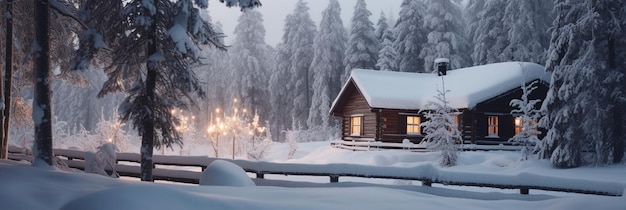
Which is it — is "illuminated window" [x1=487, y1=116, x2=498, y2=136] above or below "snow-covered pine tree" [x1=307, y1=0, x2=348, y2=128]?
below

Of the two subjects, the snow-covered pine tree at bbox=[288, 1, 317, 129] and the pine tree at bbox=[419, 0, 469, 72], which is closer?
the pine tree at bbox=[419, 0, 469, 72]

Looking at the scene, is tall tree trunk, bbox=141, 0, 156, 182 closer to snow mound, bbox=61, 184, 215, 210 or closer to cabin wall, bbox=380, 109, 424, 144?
snow mound, bbox=61, 184, 215, 210

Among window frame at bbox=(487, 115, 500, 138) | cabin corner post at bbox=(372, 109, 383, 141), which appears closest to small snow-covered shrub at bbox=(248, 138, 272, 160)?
cabin corner post at bbox=(372, 109, 383, 141)

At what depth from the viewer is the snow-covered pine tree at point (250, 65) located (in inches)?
2135

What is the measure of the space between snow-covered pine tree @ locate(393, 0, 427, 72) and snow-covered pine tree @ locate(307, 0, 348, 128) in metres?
6.47

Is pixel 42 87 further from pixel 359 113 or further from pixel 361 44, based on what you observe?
pixel 361 44

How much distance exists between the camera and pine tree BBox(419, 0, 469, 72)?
46.0 metres

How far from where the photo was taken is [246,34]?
184ft

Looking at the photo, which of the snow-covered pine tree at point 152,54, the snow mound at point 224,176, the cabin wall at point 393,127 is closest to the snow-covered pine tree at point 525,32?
Answer: the cabin wall at point 393,127

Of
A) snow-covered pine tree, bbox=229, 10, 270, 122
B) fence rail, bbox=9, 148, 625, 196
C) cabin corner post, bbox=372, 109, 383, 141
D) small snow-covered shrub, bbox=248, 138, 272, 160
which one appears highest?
snow-covered pine tree, bbox=229, 10, 270, 122

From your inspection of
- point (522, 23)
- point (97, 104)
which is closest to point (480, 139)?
point (522, 23)

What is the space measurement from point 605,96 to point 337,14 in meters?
35.0

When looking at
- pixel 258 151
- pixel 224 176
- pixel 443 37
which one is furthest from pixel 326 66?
pixel 224 176

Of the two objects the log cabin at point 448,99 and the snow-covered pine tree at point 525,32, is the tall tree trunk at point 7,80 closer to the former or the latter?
the log cabin at point 448,99
